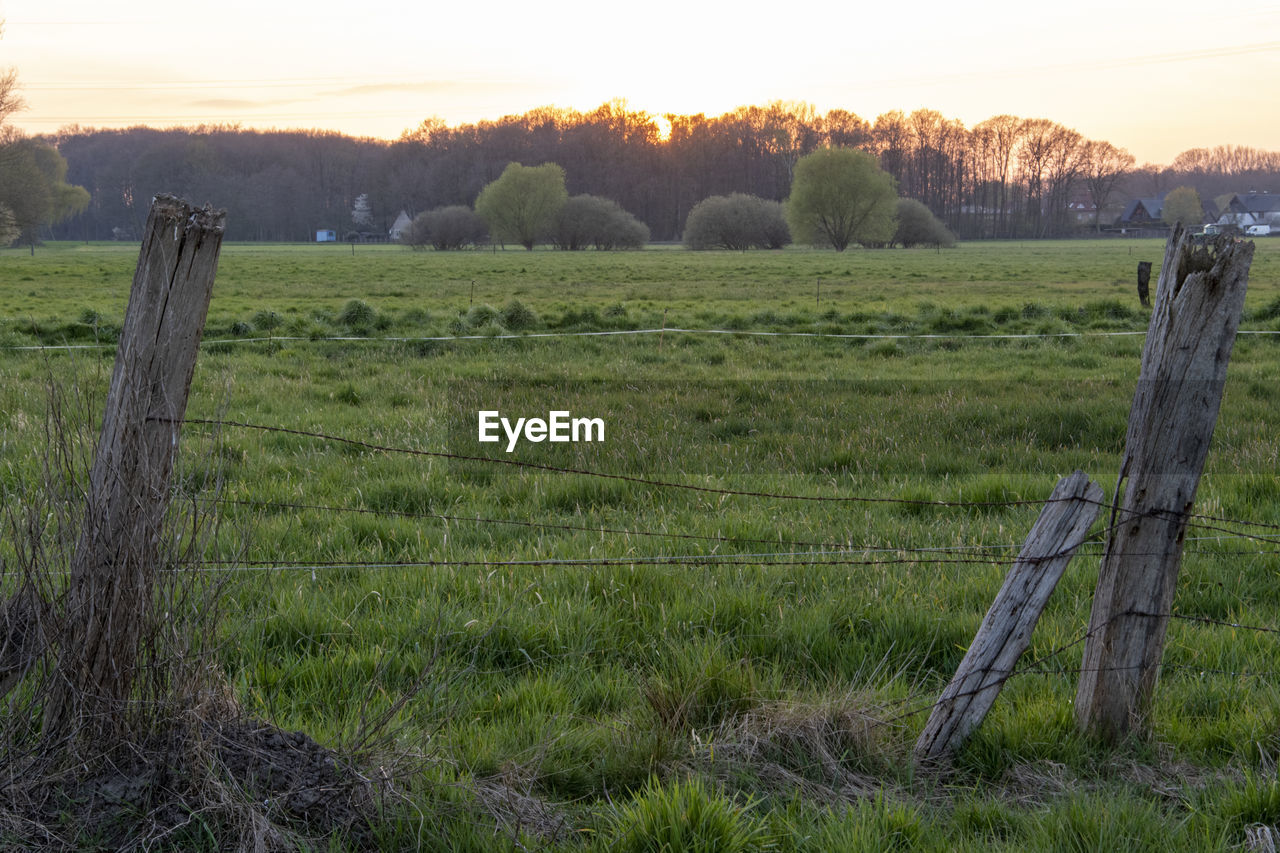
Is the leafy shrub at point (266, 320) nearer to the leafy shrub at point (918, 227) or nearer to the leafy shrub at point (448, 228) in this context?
the leafy shrub at point (448, 228)

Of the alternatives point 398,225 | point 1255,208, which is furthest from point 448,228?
point 1255,208

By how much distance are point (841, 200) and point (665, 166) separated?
4807 centimetres

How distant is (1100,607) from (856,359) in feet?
39.6

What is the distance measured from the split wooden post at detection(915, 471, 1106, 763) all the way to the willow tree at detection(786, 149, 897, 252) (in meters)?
91.3

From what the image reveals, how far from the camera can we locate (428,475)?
25.1ft

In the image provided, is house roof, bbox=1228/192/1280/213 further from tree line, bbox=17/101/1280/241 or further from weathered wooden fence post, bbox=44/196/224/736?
weathered wooden fence post, bbox=44/196/224/736

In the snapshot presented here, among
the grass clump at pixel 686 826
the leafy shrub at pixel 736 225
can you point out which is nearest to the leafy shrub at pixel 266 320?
the grass clump at pixel 686 826

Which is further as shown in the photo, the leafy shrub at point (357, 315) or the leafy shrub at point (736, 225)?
the leafy shrub at point (736, 225)

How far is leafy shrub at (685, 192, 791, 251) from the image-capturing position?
9294 cm

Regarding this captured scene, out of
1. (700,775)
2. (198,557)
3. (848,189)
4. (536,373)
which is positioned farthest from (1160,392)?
(848,189)

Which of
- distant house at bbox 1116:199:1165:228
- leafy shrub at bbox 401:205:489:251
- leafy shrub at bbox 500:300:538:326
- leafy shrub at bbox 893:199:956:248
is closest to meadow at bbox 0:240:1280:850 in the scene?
leafy shrub at bbox 500:300:538:326

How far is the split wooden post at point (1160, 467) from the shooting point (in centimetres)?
352

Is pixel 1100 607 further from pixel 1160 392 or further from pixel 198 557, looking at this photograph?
pixel 198 557

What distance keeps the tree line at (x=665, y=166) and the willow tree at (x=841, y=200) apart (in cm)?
3626
